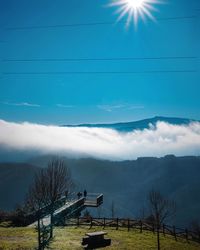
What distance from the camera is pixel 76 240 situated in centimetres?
3008

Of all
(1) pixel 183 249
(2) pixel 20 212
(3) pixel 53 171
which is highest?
(3) pixel 53 171

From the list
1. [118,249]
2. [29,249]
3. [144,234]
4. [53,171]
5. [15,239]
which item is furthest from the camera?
[144,234]

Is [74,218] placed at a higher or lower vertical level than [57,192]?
lower

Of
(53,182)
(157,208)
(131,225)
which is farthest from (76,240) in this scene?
(157,208)

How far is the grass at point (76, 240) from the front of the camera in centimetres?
2729

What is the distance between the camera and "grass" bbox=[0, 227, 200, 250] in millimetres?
27288

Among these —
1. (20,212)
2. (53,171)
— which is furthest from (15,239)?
(20,212)

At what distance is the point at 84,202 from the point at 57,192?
2300 cm

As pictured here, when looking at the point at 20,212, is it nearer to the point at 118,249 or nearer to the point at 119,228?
the point at 119,228

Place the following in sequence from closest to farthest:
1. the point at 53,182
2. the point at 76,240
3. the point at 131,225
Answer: the point at 76,240 → the point at 53,182 → the point at 131,225

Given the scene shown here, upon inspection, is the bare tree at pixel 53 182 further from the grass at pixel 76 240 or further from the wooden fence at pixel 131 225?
the wooden fence at pixel 131 225

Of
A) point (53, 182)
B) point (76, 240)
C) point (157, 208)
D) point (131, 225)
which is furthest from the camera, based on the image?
point (157, 208)

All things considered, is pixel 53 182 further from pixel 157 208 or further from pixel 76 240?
pixel 157 208

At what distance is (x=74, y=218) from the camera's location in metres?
44.0
